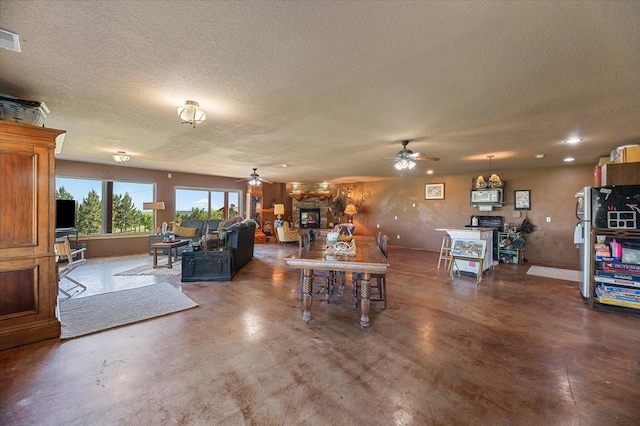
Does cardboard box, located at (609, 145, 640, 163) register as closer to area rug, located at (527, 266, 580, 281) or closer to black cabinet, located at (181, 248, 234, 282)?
area rug, located at (527, 266, 580, 281)

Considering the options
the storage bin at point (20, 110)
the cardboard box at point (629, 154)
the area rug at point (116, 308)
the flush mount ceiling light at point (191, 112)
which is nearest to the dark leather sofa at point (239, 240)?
the area rug at point (116, 308)

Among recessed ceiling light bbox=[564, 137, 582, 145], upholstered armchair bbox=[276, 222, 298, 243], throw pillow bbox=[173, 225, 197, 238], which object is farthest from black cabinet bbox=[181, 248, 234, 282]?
recessed ceiling light bbox=[564, 137, 582, 145]

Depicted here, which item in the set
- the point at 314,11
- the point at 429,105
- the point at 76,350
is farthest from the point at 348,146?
the point at 76,350

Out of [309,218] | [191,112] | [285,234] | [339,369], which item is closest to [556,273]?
[339,369]

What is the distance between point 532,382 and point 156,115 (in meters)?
4.60

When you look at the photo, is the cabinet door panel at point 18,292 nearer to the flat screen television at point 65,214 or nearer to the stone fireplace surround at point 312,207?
the flat screen television at point 65,214

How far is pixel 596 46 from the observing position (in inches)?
71.0

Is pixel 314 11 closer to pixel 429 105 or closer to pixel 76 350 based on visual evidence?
pixel 429 105

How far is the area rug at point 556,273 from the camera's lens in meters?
5.10

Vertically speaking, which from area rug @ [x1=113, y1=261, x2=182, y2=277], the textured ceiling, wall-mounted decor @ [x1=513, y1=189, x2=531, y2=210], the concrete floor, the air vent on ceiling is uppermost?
the textured ceiling

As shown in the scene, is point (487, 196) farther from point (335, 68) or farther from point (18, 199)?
point (18, 199)

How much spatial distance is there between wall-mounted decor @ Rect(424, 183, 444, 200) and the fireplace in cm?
442

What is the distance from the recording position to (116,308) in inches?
129

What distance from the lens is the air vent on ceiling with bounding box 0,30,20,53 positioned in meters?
1.71
